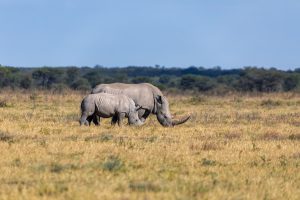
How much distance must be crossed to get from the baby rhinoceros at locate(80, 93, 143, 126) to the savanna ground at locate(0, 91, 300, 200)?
33.1 inches

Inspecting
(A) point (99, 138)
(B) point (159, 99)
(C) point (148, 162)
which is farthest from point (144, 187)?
(B) point (159, 99)

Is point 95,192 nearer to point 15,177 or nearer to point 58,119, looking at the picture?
point 15,177

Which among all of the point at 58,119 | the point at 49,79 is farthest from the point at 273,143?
the point at 49,79

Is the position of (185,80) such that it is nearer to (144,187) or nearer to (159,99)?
(159,99)

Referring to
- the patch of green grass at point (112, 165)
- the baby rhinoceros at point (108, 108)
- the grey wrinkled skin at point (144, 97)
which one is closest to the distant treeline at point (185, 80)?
the grey wrinkled skin at point (144, 97)

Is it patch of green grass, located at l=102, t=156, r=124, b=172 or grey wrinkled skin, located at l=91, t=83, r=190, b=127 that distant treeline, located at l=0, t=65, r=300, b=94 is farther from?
patch of green grass, located at l=102, t=156, r=124, b=172

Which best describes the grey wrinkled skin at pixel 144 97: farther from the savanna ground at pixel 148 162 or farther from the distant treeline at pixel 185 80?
the distant treeline at pixel 185 80

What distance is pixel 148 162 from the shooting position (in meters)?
12.6

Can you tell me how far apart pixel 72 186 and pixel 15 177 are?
1290mm

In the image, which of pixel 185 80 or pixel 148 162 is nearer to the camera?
pixel 148 162

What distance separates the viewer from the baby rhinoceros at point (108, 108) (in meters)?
21.8

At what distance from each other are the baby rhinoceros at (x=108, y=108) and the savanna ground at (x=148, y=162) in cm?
84

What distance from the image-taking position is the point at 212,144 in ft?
50.7

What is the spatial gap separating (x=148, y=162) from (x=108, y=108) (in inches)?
377
